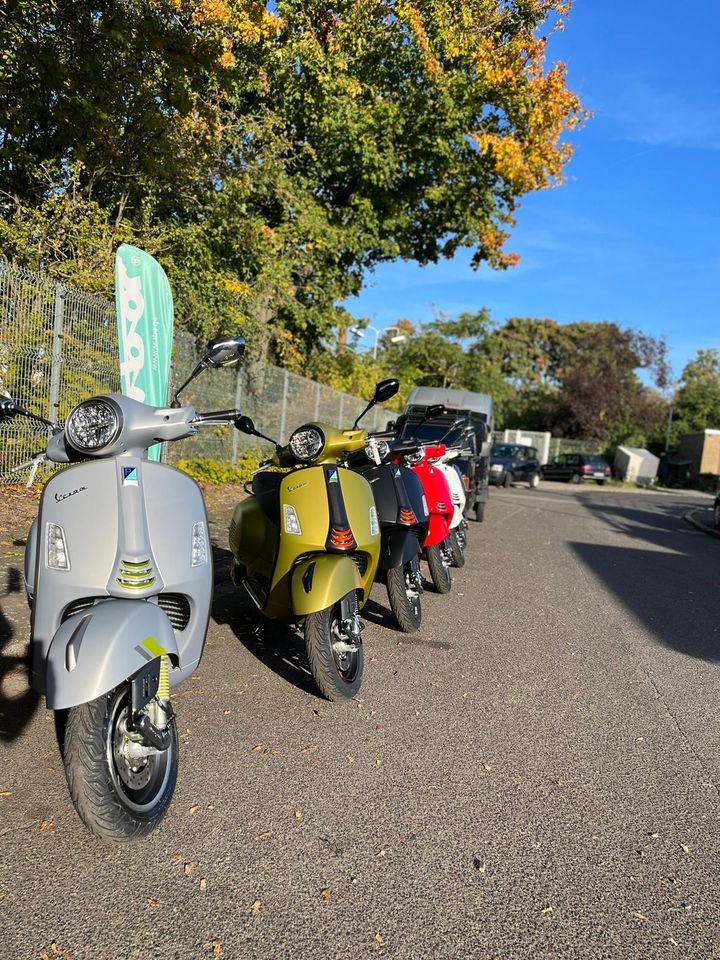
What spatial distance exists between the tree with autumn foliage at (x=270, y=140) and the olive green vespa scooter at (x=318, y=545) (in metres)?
5.50

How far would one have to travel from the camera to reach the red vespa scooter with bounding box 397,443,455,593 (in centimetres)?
691

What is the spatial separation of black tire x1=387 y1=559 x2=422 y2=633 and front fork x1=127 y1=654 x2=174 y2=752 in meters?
2.86

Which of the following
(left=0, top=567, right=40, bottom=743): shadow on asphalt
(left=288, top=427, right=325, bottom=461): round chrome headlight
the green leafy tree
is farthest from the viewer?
the green leafy tree

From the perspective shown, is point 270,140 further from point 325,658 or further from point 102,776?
point 102,776

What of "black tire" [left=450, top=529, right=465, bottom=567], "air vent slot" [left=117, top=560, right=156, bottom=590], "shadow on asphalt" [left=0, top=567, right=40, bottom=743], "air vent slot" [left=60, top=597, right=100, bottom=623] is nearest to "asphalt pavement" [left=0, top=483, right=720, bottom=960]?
"shadow on asphalt" [left=0, top=567, right=40, bottom=743]

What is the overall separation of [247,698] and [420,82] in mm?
17304

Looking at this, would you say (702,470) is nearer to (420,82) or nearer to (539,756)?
(420,82)

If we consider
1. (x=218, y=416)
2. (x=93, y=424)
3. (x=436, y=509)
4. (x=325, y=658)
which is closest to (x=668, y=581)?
(x=436, y=509)

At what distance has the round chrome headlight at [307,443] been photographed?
4.58 m

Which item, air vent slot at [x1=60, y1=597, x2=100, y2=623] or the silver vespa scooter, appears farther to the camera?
air vent slot at [x1=60, y1=597, x2=100, y2=623]

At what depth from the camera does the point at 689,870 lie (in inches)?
110

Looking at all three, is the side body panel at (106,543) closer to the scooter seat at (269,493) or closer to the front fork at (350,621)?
the front fork at (350,621)

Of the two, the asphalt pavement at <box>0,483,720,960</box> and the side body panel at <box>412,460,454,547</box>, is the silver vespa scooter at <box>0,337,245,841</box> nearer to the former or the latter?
the asphalt pavement at <box>0,483,720,960</box>

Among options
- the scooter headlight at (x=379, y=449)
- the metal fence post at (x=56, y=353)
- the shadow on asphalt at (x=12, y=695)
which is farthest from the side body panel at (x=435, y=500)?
the metal fence post at (x=56, y=353)
